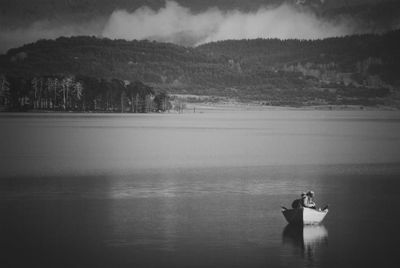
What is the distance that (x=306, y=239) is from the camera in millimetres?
28594

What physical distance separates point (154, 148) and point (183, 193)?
152 feet

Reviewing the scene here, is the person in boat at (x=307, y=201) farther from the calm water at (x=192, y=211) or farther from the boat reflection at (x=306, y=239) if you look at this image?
the calm water at (x=192, y=211)

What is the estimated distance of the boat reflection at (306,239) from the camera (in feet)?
86.4

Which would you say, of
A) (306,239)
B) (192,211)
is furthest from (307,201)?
(192,211)

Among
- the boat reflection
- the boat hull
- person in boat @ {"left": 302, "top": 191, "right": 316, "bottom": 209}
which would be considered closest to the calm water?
the boat reflection

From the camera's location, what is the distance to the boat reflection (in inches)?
1037

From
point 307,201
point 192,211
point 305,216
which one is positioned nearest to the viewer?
point 305,216

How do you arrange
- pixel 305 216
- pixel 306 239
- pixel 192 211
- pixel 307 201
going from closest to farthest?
pixel 306 239
pixel 305 216
pixel 307 201
pixel 192 211

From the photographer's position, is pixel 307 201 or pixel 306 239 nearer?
pixel 306 239

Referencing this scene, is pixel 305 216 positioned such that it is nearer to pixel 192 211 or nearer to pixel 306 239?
pixel 306 239

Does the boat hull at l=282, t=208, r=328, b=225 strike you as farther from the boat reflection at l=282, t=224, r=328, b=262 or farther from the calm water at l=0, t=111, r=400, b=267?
the calm water at l=0, t=111, r=400, b=267

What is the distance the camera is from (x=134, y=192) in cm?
4278

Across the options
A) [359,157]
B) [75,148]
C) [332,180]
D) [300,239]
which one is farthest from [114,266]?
[75,148]

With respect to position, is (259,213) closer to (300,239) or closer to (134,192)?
(300,239)
